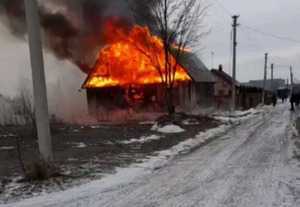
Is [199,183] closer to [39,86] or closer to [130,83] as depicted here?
[39,86]

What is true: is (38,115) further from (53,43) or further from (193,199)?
(53,43)

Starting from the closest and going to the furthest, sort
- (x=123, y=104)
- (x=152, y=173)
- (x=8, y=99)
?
(x=152, y=173)
(x=8, y=99)
(x=123, y=104)

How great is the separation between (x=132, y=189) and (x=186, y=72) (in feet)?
67.6

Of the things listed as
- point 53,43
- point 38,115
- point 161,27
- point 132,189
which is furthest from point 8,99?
point 132,189

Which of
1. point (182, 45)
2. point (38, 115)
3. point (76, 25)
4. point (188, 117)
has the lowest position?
point (188, 117)

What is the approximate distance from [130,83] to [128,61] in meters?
1.63

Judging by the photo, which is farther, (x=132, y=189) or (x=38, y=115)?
(x=38, y=115)

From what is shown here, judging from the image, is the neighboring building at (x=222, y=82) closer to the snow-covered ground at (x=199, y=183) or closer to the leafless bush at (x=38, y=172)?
the snow-covered ground at (x=199, y=183)

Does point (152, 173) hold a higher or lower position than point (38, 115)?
lower

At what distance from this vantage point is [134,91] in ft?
88.7

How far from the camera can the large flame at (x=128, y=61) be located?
23.4 meters

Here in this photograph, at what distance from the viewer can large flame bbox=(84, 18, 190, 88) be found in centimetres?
2343

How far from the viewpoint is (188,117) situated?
70.3 feet

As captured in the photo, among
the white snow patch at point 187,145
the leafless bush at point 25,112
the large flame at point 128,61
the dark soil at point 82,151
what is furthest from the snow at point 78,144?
the large flame at point 128,61
